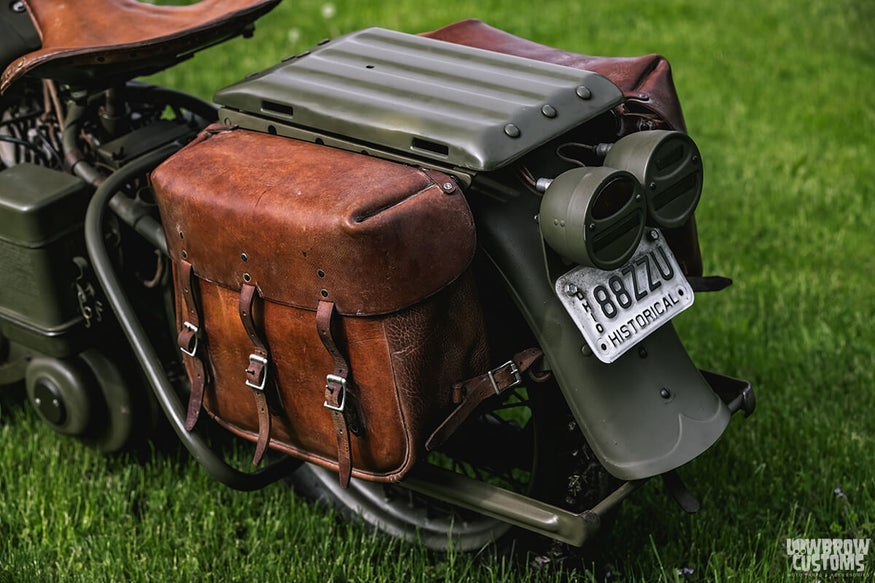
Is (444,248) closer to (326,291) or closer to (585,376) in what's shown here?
(326,291)

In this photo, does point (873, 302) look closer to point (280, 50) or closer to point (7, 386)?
point (7, 386)

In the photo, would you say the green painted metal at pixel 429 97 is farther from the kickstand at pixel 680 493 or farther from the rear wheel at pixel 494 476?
the kickstand at pixel 680 493

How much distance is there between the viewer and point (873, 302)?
4051mm

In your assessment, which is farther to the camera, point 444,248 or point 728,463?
point 728,463

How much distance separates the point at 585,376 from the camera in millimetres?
2213

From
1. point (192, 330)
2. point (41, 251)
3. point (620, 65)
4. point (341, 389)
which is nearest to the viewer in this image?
point (341, 389)

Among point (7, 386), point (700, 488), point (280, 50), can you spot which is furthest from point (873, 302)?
point (280, 50)

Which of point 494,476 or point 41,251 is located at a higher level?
point 41,251

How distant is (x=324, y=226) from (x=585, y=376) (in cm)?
65

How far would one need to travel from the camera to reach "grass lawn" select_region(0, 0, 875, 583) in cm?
272

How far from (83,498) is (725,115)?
4187 mm

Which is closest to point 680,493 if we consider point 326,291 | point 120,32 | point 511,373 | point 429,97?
point 511,373

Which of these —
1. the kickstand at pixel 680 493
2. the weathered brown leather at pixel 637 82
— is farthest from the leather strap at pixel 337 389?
the weathered brown leather at pixel 637 82

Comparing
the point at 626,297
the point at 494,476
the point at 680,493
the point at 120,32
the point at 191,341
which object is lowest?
the point at 494,476
